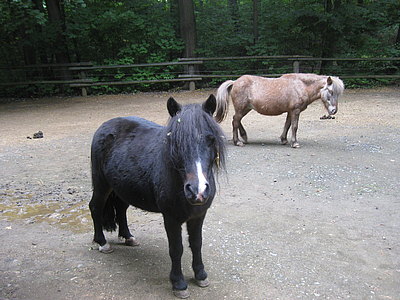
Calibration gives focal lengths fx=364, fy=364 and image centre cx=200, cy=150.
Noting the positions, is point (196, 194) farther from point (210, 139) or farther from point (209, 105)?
point (209, 105)

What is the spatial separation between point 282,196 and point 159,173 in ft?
8.87

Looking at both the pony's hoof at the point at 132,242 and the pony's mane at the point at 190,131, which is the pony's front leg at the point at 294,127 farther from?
the pony's mane at the point at 190,131

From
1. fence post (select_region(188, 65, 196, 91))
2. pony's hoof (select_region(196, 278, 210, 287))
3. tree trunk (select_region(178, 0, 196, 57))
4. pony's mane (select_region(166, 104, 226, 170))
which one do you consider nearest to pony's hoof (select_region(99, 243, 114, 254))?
pony's hoof (select_region(196, 278, 210, 287))

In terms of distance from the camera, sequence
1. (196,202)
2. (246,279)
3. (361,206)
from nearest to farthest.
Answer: (196,202)
(246,279)
(361,206)

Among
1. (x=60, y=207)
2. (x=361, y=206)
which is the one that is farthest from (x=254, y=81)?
(x=60, y=207)

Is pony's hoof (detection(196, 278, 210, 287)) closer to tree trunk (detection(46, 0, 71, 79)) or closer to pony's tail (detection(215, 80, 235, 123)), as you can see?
pony's tail (detection(215, 80, 235, 123))

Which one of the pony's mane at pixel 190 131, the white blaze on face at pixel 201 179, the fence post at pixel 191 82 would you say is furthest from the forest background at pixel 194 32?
the white blaze on face at pixel 201 179

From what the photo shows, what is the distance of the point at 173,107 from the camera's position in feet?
8.54

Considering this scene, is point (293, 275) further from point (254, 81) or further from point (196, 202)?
point (254, 81)

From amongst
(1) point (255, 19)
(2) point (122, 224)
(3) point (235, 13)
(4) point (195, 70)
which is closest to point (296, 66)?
(1) point (255, 19)

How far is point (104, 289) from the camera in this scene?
9.89 feet

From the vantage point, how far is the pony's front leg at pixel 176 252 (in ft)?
9.23

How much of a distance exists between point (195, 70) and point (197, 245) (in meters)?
13.2

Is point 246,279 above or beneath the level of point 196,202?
beneath
